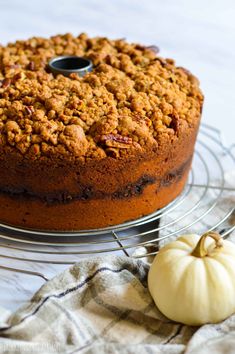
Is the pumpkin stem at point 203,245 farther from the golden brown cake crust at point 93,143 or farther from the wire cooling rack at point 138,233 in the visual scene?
the golden brown cake crust at point 93,143

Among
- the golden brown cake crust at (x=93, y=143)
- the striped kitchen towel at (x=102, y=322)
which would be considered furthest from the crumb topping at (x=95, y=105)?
the striped kitchen towel at (x=102, y=322)

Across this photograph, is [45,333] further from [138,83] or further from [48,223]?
[138,83]

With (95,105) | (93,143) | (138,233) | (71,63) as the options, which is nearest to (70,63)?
(71,63)

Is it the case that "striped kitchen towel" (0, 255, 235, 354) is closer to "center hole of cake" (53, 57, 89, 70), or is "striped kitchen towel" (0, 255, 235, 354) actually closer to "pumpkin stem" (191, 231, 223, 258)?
"pumpkin stem" (191, 231, 223, 258)

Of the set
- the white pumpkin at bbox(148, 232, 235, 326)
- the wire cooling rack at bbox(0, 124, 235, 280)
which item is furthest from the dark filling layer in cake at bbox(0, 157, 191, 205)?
the white pumpkin at bbox(148, 232, 235, 326)

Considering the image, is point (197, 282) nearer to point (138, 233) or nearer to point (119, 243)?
point (119, 243)

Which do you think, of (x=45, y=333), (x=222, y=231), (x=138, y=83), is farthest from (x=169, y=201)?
(x=45, y=333)
